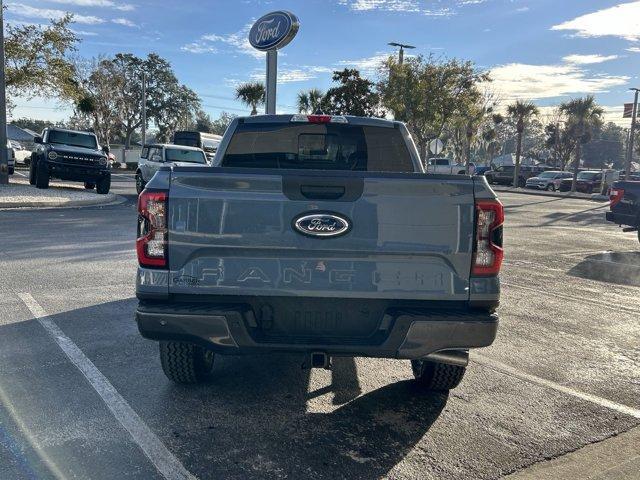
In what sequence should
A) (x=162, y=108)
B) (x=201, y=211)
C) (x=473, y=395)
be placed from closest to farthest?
(x=201, y=211) → (x=473, y=395) → (x=162, y=108)

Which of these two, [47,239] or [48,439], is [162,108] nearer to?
[47,239]

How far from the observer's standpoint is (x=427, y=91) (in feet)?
Answer: 110

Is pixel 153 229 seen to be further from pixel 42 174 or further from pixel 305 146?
pixel 42 174

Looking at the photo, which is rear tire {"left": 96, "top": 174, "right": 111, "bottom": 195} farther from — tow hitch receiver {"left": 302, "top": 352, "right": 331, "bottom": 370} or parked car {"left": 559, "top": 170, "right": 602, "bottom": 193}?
A: parked car {"left": 559, "top": 170, "right": 602, "bottom": 193}

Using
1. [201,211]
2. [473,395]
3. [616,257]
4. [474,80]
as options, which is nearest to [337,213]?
[201,211]

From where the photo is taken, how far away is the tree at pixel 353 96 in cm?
3691

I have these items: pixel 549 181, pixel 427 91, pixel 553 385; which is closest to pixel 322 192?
pixel 553 385

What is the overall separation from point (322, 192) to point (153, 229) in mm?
956

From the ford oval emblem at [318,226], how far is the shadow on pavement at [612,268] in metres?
6.94

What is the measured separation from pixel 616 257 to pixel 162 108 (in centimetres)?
6939

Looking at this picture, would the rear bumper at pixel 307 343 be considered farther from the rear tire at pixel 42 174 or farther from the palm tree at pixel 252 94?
the palm tree at pixel 252 94

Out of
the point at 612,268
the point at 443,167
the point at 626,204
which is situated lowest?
the point at 612,268

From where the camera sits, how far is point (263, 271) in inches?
119

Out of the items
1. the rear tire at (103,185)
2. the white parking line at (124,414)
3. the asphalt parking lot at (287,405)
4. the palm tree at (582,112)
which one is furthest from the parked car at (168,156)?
the palm tree at (582,112)
